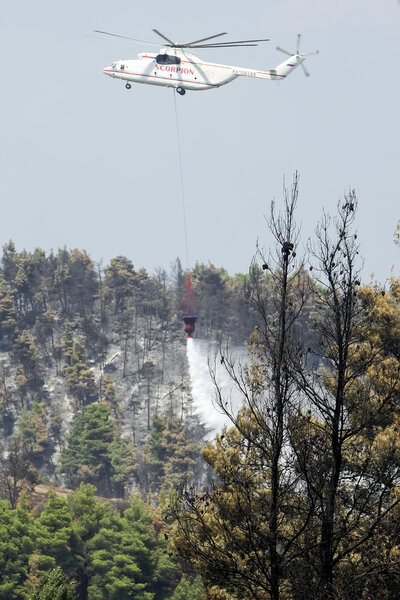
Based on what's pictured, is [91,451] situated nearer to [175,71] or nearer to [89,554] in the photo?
[89,554]

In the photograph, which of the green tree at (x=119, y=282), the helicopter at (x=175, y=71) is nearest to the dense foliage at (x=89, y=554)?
the helicopter at (x=175, y=71)

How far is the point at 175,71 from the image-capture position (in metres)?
85.1

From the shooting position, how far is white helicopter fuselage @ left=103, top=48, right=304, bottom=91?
85062mm

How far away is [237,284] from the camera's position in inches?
6063

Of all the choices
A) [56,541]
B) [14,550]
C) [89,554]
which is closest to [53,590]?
[56,541]

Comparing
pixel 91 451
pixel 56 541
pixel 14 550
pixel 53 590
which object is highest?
pixel 91 451

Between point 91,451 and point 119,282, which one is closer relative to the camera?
point 91,451

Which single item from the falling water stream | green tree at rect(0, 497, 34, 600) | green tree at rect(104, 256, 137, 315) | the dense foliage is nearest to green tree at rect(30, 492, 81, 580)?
the dense foliage

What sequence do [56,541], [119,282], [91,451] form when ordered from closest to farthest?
1. [56,541]
2. [91,451]
3. [119,282]

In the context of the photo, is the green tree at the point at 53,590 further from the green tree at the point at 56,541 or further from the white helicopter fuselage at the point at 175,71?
the white helicopter fuselage at the point at 175,71

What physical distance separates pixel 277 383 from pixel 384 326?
18374mm

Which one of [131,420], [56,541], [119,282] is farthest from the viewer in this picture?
[119,282]

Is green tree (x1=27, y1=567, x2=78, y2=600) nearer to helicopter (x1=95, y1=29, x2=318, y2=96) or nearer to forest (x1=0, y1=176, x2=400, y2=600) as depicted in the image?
forest (x1=0, y1=176, x2=400, y2=600)

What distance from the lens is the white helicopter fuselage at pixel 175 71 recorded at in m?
85.1
